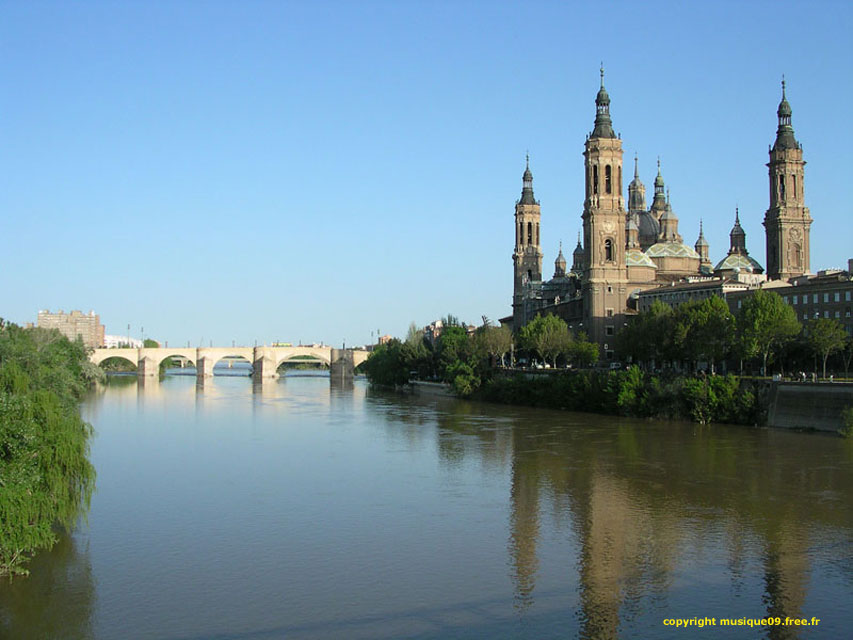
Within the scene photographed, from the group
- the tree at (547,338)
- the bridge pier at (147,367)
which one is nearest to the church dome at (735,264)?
the tree at (547,338)

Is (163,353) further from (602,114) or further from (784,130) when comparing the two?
(784,130)

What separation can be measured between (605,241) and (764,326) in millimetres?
26335

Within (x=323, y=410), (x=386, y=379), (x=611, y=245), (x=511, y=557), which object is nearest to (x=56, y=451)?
(x=511, y=557)

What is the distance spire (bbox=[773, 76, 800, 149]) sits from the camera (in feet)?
252

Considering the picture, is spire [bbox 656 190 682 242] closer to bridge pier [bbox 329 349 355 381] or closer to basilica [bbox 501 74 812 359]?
basilica [bbox 501 74 812 359]

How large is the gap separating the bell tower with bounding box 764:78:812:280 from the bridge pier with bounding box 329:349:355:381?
68487mm

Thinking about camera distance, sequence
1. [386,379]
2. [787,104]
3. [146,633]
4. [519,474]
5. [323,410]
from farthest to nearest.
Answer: [386,379]
[787,104]
[323,410]
[519,474]
[146,633]

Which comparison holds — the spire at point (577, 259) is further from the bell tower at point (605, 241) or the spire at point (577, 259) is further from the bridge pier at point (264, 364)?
the bridge pier at point (264, 364)

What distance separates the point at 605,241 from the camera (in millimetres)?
77938

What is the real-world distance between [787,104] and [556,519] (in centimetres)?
6385

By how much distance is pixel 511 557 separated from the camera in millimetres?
21406

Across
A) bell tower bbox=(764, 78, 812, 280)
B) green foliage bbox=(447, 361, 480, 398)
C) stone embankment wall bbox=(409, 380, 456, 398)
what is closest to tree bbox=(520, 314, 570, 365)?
green foliage bbox=(447, 361, 480, 398)

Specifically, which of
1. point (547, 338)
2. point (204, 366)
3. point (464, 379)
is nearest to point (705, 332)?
point (547, 338)

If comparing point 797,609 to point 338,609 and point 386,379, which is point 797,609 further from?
point 386,379
